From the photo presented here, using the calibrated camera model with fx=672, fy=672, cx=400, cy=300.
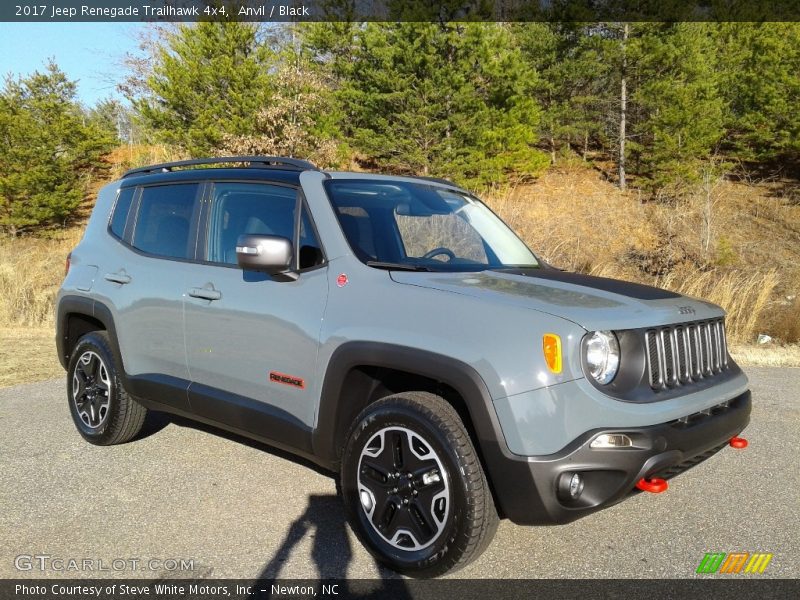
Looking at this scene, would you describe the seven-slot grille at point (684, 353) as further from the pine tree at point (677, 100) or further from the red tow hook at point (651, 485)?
the pine tree at point (677, 100)

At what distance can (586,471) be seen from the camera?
8.79 feet

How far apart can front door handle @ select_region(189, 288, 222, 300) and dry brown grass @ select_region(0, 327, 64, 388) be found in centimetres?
422

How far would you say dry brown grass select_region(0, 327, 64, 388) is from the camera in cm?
740

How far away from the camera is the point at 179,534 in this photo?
346 cm

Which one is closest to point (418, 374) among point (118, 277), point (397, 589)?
point (397, 589)

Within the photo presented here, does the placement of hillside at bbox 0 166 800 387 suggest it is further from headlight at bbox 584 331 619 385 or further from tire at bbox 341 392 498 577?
headlight at bbox 584 331 619 385

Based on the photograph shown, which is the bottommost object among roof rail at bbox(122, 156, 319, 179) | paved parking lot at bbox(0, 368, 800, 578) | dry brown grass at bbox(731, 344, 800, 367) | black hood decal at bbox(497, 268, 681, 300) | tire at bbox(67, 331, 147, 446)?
dry brown grass at bbox(731, 344, 800, 367)

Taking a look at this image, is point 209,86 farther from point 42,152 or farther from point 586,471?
point 586,471

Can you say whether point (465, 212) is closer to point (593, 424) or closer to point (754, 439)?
point (593, 424)

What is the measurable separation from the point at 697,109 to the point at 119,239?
3108 centimetres

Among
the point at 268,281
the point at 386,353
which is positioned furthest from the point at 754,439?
the point at 268,281

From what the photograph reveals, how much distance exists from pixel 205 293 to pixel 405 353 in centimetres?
153

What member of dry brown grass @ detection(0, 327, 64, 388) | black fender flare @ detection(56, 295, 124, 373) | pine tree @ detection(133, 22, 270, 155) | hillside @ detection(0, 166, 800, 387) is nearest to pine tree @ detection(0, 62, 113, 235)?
hillside @ detection(0, 166, 800, 387)

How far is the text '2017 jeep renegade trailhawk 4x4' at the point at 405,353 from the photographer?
8.90 ft
